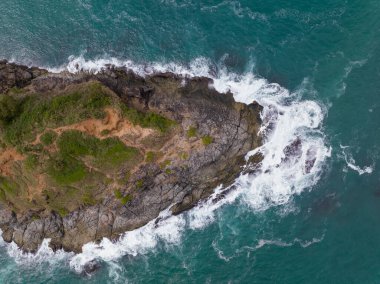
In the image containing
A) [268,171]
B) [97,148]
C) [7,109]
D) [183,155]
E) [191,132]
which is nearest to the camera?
[7,109]

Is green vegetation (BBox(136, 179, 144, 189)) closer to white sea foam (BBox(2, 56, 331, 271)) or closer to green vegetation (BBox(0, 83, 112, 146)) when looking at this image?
white sea foam (BBox(2, 56, 331, 271))

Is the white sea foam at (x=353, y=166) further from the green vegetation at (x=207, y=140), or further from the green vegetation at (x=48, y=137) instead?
the green vegetation at (x=48, y=137)

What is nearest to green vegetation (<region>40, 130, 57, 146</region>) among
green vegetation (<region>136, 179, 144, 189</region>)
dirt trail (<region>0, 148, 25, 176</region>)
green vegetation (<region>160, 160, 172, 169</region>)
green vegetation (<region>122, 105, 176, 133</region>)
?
dirt trail (<region>0, 148, 25, 176</region>)

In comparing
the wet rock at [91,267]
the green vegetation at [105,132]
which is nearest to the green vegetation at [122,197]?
the green vegetation at [105,132]

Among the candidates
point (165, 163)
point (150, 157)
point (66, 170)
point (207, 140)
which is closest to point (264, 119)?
point (207, 140)

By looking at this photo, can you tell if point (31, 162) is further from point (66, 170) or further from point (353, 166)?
point (353, 166)
